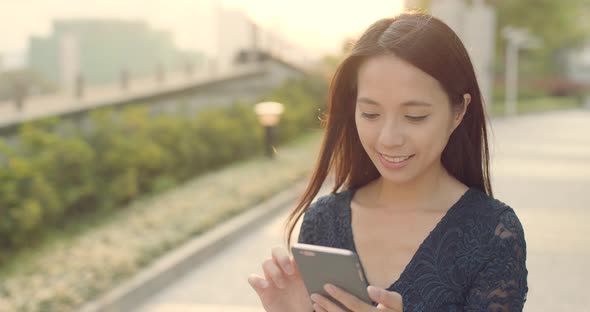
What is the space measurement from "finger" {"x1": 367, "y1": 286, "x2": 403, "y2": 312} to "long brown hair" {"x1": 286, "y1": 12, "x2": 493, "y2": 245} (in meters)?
0.53

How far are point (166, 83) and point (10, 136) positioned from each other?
836cm

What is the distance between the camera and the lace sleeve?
216 cm

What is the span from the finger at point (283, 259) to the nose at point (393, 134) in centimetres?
36

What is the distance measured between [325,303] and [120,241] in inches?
266

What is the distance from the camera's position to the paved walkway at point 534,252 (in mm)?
7000

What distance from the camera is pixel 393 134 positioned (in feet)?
7.25

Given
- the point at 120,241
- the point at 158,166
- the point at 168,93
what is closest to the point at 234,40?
the point at 168,93

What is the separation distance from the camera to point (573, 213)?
11195mm

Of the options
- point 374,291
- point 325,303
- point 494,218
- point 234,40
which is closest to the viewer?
point 374,291

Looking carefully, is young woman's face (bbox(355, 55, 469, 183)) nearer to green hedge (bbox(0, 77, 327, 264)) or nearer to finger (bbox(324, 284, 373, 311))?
finger (bbox(324, 284, 373, 311))

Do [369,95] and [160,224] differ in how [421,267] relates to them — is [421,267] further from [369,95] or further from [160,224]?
[160,224]

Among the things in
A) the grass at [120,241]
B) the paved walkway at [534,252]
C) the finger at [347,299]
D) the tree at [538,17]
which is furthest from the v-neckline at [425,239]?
the tree at [538,17]

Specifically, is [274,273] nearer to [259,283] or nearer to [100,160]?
[259,283]

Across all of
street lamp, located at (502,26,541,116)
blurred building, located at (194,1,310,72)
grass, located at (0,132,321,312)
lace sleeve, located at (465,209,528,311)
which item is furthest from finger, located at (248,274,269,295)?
street lamp, located at (502,26,541,116)
